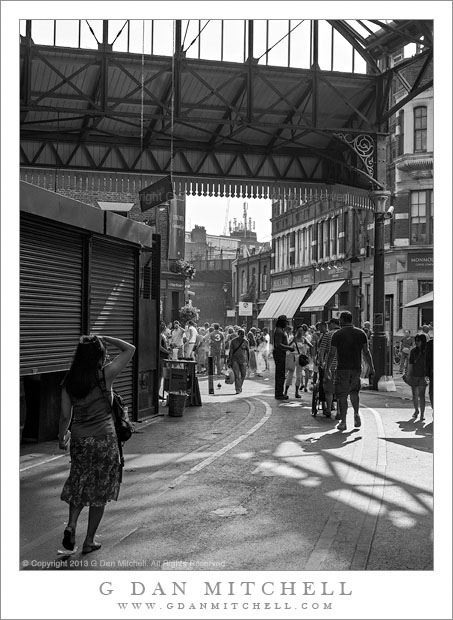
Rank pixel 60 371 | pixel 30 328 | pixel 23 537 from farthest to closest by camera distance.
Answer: pixel 60 371, pixel 30 328, pixel 23 537

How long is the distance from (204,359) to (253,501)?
19739 millimetres

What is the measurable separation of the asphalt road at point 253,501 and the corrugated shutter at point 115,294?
1527 mm

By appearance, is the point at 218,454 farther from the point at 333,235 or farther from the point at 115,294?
the point at 333,235

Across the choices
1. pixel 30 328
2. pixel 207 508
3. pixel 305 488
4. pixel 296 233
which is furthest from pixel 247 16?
pixel 296 233

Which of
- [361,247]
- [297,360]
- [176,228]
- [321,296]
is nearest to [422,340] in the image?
[297,360]

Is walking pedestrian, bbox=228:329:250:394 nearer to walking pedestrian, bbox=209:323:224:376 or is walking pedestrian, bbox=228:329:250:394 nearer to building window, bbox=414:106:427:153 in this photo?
walking pedestrian, bbox=209:323:224:376

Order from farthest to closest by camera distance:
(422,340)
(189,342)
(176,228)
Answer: (176,228), (189,342), (422,340)

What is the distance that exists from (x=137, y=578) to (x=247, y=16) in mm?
3896

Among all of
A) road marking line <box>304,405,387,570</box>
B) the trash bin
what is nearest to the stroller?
the trash bin

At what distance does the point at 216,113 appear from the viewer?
56.6ft

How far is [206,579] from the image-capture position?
505 cm
